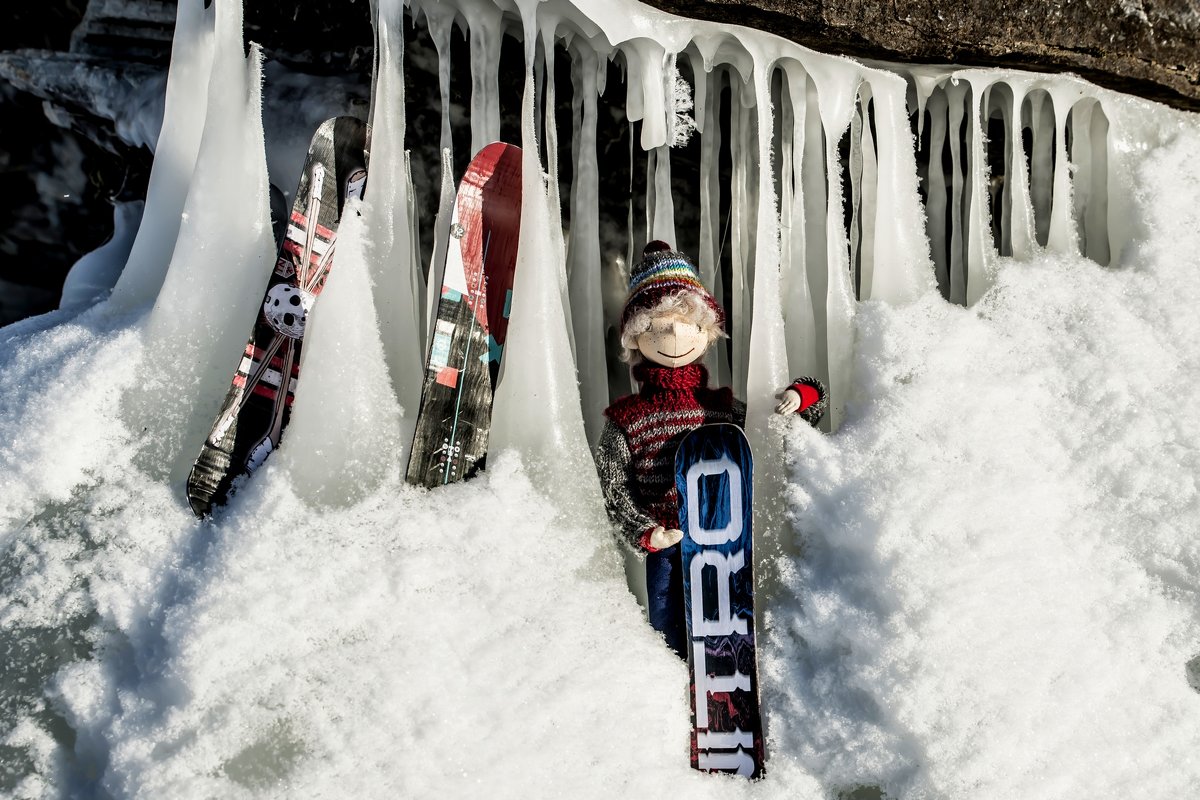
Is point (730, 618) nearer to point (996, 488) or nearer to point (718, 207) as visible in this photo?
point (996, 488)

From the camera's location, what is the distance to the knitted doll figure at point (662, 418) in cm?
222

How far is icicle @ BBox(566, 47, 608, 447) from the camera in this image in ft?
8.68

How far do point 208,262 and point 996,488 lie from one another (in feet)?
6.67

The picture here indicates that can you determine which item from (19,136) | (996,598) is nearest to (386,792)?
(996,598)

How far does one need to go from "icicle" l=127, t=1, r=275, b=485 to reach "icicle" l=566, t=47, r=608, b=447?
862mm

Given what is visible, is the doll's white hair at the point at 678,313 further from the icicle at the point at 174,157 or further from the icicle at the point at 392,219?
the icicle at the point at 174,157

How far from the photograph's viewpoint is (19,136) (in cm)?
319

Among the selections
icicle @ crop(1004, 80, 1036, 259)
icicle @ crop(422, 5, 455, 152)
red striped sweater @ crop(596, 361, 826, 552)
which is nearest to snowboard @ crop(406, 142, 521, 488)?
icicle @ crop(422, 5, 455, 152)

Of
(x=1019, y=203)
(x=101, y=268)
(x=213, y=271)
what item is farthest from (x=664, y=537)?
(x=101, y=268)

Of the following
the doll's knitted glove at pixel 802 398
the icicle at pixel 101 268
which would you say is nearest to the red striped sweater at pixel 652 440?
the doll's knitted glove at pixel 802 398

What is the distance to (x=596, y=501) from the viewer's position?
2227 millimetres

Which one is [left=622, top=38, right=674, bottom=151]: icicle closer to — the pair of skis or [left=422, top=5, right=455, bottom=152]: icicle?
the pair of skis

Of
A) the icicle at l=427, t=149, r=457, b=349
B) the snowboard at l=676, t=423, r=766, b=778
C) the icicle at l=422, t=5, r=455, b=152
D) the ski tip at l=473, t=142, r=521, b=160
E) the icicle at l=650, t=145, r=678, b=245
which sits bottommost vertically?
the snowboard at l=676, t=423, r=766, b=778

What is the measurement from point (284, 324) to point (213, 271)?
0.72ft
